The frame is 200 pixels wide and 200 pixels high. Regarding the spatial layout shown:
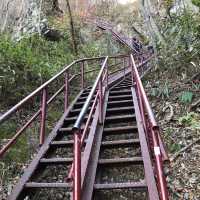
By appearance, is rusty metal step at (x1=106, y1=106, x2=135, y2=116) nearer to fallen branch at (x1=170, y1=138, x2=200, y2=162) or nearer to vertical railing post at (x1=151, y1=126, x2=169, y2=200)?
fallen branch at (x1=170, y1=138, x2=200, y2=162)

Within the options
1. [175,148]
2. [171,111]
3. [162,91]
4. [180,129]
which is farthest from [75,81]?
[175,148]

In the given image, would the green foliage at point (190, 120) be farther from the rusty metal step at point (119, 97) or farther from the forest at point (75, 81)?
the rusty metal step at point (119, 97)

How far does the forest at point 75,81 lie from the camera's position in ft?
17.6

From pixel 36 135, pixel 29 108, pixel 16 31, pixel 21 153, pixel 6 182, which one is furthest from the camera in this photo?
pixel 16 31

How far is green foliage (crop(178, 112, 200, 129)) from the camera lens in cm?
636

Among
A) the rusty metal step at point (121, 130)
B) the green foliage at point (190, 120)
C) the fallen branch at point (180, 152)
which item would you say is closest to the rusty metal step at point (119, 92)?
the green foliage at point (190, 120)

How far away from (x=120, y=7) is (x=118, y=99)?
26962 mm

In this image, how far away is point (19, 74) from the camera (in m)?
7.64

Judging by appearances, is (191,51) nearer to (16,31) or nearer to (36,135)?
(36,135)

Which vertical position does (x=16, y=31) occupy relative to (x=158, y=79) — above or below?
above

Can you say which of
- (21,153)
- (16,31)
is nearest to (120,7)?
(16,31)

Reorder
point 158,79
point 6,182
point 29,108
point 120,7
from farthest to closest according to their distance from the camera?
point 120,7, point 158,79, point 29,108, point 6,182

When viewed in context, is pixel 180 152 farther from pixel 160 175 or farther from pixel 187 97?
pixel 160 175

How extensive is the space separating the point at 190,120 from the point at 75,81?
16.4ft
